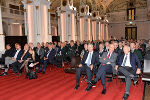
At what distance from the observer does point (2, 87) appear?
505cm

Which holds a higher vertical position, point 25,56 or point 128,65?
point 25,56

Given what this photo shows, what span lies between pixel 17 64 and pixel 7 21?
17381 millimetres

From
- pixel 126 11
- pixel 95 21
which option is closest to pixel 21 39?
pixel 95 21

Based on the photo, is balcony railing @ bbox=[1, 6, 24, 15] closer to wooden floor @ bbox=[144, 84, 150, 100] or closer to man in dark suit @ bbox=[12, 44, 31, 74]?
man in dark suit @ bbox=[12, 44, 31, 74]

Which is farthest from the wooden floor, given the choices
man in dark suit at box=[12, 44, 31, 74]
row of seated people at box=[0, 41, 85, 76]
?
man in dark suit at box=[12, 44, 31, 74]

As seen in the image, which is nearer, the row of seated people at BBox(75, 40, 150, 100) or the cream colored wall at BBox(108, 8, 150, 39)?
the row of seated people at BBox(75, 40, 150, 100)

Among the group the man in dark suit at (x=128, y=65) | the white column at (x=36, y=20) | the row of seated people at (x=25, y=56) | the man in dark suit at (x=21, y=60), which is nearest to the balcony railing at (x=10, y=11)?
the white column at (x=36, y=20)

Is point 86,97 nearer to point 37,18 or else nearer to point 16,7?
point 37,18

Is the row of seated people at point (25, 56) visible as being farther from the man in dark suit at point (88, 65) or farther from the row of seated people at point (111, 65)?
the row of seated people at point (111, 65)

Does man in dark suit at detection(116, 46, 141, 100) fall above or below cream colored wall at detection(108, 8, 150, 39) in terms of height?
below

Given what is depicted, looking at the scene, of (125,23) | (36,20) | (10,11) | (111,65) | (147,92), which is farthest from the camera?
(125,23)

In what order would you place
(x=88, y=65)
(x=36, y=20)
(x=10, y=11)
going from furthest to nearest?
(x=10, y=11) < (x=36, y=20) < (x=88, y=65)

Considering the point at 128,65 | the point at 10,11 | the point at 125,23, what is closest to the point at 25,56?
the point at 128,65

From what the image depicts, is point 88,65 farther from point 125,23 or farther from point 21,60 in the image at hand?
point 125,23
